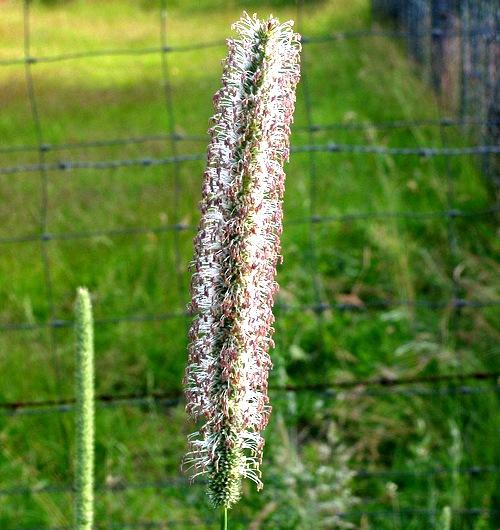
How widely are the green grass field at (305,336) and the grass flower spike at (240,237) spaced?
1688 mm

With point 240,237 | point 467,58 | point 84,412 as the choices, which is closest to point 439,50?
point 467,58

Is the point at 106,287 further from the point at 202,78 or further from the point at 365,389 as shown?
the point at 202,78

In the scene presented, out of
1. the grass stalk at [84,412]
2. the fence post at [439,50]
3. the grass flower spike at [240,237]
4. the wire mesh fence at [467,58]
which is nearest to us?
the grass flower spike at [240,237]

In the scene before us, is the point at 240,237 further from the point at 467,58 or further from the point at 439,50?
the point at 439,50

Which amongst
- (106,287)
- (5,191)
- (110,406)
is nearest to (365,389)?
(110,406)

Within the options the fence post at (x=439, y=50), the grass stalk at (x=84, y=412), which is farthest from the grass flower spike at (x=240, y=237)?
the fence post at (x=439, y=50)

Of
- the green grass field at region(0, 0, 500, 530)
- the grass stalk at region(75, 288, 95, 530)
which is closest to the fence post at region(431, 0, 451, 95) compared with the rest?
the green grass field at region(0, 0, 500, 530)

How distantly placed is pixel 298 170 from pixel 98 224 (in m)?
1.67

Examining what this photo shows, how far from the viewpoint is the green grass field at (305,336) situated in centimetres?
352

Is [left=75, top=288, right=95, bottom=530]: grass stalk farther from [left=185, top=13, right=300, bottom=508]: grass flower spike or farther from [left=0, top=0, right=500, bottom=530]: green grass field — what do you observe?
[left=0, top=0, right=500, bottom=530]: green grass field

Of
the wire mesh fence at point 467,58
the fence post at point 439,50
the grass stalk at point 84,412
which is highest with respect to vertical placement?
the fence post at point 439,50

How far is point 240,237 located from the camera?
1237 millimetres

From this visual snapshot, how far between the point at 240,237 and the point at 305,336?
343 cm

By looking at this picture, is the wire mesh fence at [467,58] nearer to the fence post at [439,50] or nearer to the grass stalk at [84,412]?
the fence post at [439,50]
